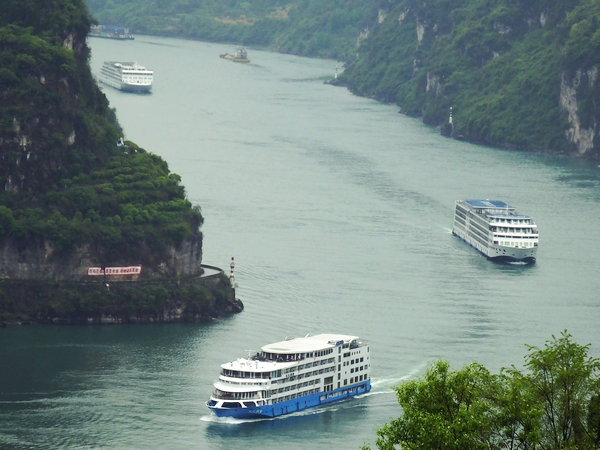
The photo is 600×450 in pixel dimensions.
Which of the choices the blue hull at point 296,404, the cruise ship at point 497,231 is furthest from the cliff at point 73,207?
the cruise ship at point 497,231

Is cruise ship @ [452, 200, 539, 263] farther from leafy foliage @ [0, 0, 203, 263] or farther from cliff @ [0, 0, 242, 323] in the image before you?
cliff @ [0, 0, 242, 323]

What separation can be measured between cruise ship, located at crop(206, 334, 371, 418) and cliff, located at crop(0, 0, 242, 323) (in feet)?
47.0

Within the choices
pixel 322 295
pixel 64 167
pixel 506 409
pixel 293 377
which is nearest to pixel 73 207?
pixel 64 167

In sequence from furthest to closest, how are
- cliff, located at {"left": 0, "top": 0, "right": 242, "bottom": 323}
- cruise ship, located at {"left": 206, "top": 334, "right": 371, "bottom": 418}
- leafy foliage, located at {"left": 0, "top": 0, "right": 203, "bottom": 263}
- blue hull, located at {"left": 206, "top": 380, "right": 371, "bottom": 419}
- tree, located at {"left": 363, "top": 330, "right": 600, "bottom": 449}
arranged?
leafy foliage, located at {"left": 0, "top": 0, "right": 203, "bottom": 263} < cliff, located at {"left": 0, "top": 0, "right": 242, "bottom": 323} < cruise ship, located at {"left": 206, "top": 334, "right": 371, "bottom": 418} < blue hull, located at {"left": 206, "top": 380, "right": 371, "bottom": 419} < tree, located at {"left": 363, "top": 330, "right": 600, "bottom": 449}

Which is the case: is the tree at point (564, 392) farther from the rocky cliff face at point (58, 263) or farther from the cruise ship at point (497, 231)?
the cruise ship at point (497, 231)

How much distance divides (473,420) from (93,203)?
2290 inches

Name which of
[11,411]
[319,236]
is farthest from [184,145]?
[11,411]

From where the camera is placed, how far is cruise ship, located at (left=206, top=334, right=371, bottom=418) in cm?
8725

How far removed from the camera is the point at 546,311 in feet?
360

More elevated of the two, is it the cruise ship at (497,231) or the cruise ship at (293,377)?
the cruise ship at (497,231)

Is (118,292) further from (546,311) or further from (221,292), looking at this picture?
(546,311)

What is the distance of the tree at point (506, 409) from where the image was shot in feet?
185

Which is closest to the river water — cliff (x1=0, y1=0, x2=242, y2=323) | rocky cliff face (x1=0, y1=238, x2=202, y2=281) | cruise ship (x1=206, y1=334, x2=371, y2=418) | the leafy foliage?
cruise ship (x1=206, y1=334, x2=371, y2=418)

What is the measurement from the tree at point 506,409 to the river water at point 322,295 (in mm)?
23452
